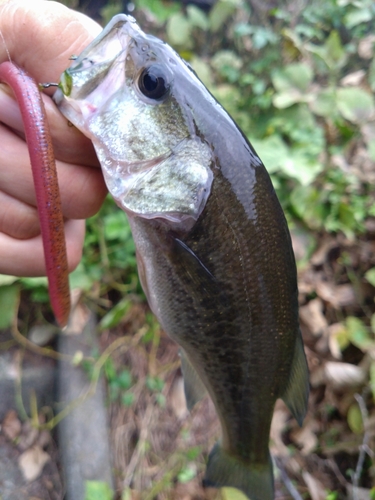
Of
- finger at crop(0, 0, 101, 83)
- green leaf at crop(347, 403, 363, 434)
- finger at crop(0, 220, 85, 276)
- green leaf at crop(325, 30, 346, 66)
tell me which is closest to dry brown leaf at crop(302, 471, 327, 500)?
green leaf at crop(347, 403, 363, 434)

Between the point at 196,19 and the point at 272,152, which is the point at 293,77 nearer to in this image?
the point at 272,152

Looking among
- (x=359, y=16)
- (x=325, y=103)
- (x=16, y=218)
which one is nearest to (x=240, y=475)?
(x=16, y=218)

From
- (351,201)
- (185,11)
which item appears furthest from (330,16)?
(351,201)

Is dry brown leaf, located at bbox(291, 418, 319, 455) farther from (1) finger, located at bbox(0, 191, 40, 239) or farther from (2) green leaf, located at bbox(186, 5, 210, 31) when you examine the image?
(2) green leaf, located at bbox(186, 5, 210, 31)

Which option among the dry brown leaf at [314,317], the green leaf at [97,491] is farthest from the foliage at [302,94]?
the green leaf at [97,491]

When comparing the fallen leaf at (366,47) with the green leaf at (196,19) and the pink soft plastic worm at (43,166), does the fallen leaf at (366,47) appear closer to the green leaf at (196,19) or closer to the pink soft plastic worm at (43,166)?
the green leaf at (196,19)
